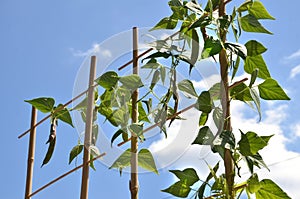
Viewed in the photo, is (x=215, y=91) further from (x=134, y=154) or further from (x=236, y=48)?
(x=134, y=154)

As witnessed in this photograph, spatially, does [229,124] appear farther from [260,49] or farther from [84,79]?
[84,79]

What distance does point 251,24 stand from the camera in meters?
1.09

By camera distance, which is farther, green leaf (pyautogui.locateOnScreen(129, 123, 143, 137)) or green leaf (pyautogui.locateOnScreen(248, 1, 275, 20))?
green leaf (pyautogui.locateOnScreen(129, 123, 143, 137))

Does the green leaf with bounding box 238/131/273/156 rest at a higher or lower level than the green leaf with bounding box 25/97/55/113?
lower

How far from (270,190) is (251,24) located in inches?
14.9

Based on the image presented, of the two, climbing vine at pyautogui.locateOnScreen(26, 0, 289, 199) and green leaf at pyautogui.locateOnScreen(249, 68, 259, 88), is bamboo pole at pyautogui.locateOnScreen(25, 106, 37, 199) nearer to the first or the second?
climbing vine at pyautogui.locateOnScreen(26, 0, 289, 199)

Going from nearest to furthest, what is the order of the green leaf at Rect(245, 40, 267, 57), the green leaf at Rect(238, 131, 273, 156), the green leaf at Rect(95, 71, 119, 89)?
the green leaf at Rect(238, 131, 273, 156), the green leaf at Rect(245, 40, 267, 57), the green leaf at Rect(95, 71, 119, 89)

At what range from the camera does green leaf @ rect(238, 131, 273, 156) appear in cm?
97

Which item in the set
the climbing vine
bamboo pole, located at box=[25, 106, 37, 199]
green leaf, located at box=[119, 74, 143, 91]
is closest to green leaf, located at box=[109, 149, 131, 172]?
the climbing vine

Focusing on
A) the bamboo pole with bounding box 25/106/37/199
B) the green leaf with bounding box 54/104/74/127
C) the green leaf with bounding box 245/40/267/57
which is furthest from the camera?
the bamboo pole with bounding box 25/106/37/199

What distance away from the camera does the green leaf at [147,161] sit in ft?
4.19

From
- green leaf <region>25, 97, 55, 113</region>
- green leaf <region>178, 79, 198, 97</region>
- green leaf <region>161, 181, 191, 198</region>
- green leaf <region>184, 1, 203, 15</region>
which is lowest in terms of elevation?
green leaf <region>161, 181, 191, 198</region>

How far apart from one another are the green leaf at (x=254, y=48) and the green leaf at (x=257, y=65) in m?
0.02

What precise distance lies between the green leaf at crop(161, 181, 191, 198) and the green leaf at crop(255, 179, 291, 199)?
0.54 feet
